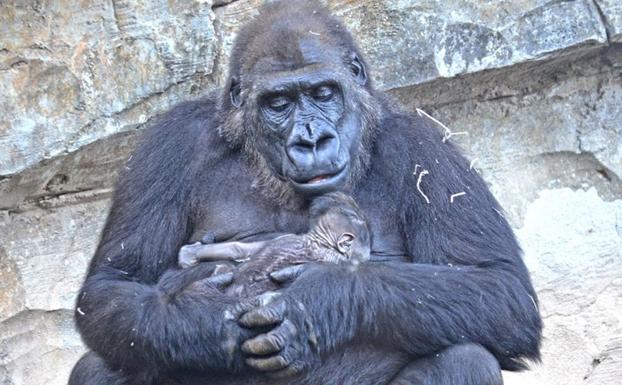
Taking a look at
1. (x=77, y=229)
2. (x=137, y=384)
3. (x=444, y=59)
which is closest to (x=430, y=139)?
(x=444, y=59)

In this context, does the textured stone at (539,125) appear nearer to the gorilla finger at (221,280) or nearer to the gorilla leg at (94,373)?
the gorilla finger at (221,280)

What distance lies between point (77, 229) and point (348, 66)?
169 cm

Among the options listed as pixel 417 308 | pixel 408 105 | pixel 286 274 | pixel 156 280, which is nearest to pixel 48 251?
pixel 156 280

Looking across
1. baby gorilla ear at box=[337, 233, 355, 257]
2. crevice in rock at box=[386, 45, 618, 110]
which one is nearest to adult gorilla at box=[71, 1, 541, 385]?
baby gorilla ear at box=[337, 233, 355, 257]

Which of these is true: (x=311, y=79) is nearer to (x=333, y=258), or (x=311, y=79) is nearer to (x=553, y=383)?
(x=333, y=258)

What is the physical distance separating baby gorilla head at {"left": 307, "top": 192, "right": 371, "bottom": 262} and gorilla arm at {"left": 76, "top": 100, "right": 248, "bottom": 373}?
0.41 metres

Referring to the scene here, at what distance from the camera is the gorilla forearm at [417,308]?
496cm

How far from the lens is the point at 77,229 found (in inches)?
258

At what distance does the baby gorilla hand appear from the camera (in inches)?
193

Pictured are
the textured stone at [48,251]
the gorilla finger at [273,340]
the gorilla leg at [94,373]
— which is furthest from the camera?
the textured stone at [48,251]

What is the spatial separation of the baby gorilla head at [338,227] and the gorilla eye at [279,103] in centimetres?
38

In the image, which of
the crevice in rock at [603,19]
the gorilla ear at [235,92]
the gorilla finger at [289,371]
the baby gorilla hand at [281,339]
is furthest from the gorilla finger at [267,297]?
the crevice in rock at [603,19]

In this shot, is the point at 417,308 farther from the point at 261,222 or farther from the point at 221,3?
the point at 221,3

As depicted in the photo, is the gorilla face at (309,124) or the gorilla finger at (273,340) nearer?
the gorilla finger at (273,340)
